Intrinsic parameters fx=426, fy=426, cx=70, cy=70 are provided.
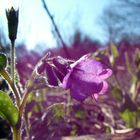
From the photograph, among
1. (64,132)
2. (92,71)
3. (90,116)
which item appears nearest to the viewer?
(92,71)

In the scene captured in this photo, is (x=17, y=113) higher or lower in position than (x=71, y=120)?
higher

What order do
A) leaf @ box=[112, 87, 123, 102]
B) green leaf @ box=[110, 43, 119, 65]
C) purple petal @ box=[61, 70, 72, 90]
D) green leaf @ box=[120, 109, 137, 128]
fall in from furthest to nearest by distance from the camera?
green leaf @ box=[110, 43, 119, 65], leaf @ box=[112, 87, 123, 102], green leaf @ box=[120, 109, 137, 128], purple petal @ box=[61, 70, 72, 90]

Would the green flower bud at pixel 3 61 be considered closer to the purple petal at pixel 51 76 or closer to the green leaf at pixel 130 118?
the purple petal at pixel 51 76

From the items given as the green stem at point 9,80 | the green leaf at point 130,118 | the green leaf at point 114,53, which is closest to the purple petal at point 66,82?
the green stem at point 9,80

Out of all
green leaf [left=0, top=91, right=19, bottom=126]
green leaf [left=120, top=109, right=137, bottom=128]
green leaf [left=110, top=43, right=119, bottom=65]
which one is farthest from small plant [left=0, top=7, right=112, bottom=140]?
green leaf [left=110, top=43, right=119, bottom=65]

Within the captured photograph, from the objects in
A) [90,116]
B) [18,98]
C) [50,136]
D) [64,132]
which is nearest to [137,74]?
[90,116]

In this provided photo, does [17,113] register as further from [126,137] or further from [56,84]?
[126,137]

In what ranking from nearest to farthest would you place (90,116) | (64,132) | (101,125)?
(64,132) → (101,125) → (90,116)

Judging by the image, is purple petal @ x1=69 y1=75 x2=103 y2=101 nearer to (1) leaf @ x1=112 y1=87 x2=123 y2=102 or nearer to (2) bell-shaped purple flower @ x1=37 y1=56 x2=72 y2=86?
(2) bell-shaped purple flower @ x1=37 y1=56 x2=72 y2=86
